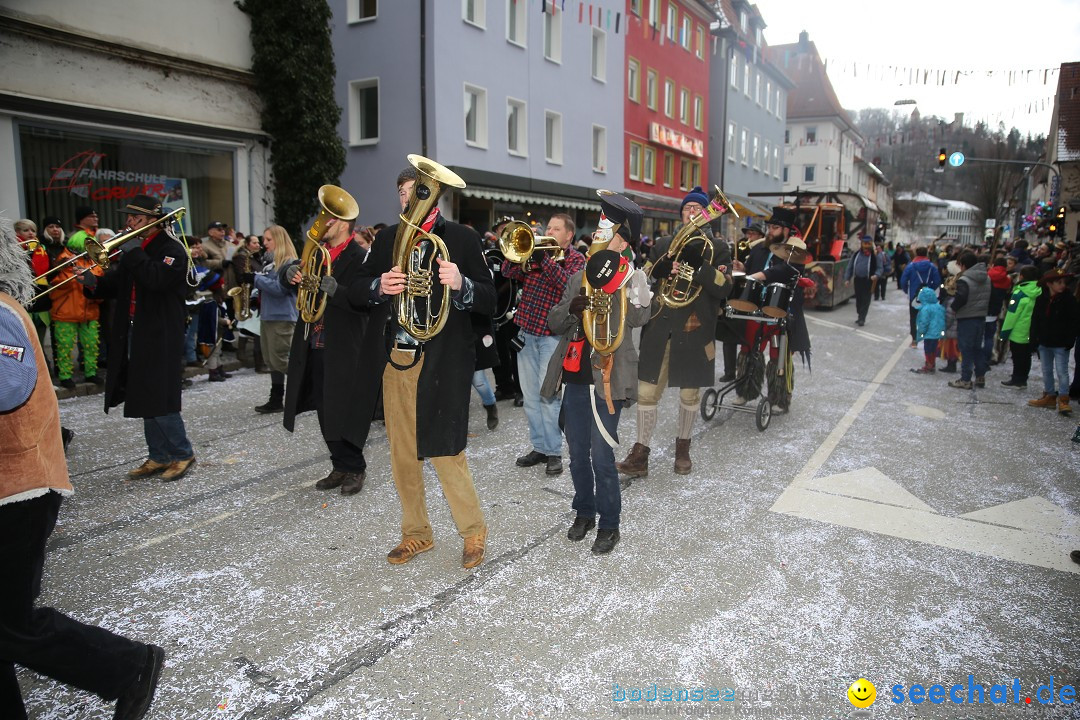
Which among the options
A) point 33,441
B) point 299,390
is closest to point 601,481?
point 299,390

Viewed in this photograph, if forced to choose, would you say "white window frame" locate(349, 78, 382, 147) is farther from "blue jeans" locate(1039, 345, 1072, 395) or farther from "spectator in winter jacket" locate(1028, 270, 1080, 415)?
"blue jeans" locate(1039, 345, 1072, 395)

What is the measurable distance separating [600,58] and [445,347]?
24.7 meters

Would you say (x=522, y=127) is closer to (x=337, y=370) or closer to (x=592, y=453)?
(x=337, y=370)

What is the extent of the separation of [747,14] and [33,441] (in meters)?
44.3

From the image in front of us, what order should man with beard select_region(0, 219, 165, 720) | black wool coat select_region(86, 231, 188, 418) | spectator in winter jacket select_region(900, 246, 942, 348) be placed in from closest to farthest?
man with beard select_region(0, 219, 165, 720)
black wool coat select_region(86, 231, 188, 418)
spectator in winter jacket select_region(900, 246, 942, 348)

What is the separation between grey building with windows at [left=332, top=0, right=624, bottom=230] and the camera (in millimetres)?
19188

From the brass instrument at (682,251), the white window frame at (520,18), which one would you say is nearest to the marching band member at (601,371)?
the brass instrument at (682,251)

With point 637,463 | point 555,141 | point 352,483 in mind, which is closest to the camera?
point 352,483

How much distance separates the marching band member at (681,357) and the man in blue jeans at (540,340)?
0.63 meters

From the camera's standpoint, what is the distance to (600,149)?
2655cm

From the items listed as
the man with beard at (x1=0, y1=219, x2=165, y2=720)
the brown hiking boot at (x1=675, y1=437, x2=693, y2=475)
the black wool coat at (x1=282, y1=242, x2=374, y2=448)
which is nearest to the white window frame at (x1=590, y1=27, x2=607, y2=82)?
the brown hiking boot at (x1=675, y1=437, x2=693, y2=475)

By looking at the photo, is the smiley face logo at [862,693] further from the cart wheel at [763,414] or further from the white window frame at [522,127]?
the white window frame at [522,127]

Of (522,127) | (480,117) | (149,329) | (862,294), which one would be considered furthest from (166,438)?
(522,127)

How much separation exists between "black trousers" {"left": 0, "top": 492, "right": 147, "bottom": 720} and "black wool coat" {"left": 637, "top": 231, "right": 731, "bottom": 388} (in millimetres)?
4101
